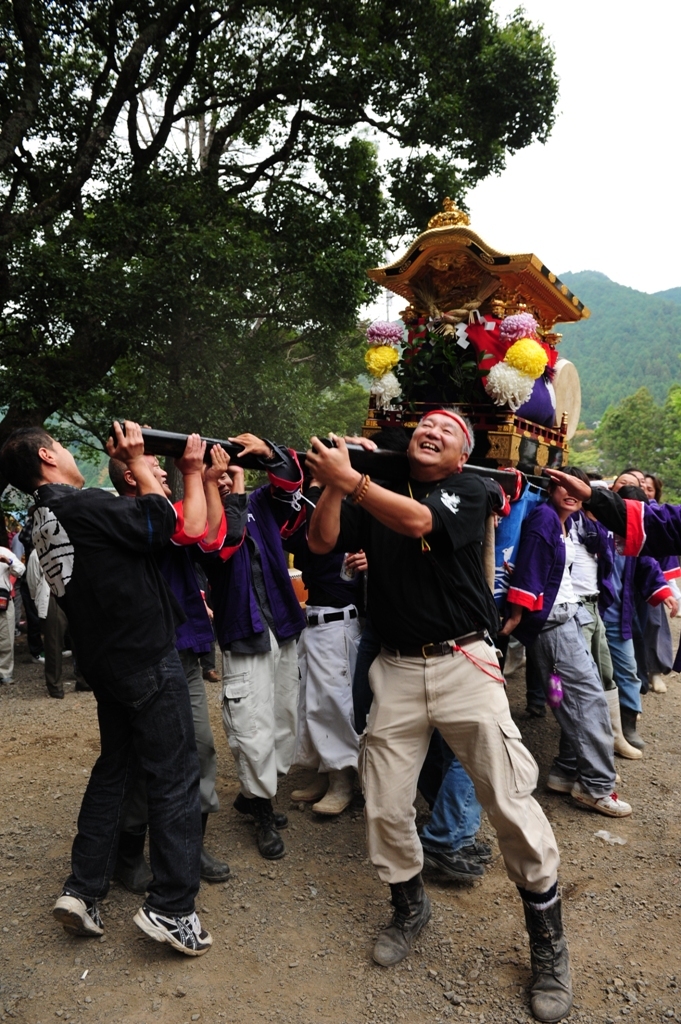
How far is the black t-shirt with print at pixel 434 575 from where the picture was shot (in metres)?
2.74

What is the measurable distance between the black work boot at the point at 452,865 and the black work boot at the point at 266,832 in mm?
748

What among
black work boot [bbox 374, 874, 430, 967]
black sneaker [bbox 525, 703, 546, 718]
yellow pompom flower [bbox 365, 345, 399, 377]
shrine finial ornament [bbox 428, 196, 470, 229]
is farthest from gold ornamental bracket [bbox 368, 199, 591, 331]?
black work boot [bbox 374, 874, 430, 967]

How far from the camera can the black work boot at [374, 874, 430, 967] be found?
2.87 metres

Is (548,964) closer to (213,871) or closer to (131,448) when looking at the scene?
(213,871)

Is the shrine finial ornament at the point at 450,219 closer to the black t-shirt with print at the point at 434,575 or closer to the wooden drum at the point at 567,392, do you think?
the wooden drum at the point at 567,392

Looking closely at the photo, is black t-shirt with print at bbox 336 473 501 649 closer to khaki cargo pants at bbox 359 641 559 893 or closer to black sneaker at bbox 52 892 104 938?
khaki cargo pants at bbox 359 641 559 893

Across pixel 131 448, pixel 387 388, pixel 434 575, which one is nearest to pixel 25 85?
pixel 387 388

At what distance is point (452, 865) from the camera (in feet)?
11.3

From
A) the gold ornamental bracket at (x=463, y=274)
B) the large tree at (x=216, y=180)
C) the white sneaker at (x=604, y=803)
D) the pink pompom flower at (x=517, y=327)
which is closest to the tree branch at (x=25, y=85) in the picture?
the large tree at (x=216, y=180)

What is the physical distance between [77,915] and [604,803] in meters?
2.91

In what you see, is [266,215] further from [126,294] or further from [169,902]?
[169,902]

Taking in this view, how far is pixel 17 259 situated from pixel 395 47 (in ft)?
19.8

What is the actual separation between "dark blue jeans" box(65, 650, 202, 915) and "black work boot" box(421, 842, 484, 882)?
122cm

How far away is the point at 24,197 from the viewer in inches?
413
